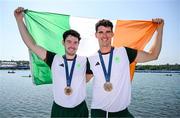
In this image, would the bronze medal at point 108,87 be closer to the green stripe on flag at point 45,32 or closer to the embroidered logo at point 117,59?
the embroidered logo at point 117,59

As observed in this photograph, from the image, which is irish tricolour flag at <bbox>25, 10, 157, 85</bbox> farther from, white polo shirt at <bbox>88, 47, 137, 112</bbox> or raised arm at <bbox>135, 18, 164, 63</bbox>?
white polo shirt at <bbox>88, 47, 137, 112</bbox>

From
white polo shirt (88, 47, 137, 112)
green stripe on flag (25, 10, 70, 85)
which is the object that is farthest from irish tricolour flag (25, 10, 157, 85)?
white polo shirt (88, 47, 137, 112)

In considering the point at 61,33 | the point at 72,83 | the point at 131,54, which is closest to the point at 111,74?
the point at 131,54

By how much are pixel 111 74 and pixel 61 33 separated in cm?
185

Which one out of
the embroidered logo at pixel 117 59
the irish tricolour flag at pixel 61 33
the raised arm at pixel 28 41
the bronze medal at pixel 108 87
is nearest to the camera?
the bronze medal at pixel 108 87

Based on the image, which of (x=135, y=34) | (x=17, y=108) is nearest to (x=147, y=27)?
(x=135, y=34)

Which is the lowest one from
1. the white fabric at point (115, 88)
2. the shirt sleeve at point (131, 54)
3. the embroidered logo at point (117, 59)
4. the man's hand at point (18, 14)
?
the white fabric at point (115, 88)

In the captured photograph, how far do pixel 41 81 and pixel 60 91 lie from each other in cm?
124

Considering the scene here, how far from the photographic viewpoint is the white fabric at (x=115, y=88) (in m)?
3.63

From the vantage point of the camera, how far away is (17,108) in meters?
20.3

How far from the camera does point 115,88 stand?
12.0ft

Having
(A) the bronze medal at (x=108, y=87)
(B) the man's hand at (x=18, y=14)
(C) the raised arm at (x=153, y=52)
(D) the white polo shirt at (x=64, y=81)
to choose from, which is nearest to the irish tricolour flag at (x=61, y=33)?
(B) the man's hand at (x=18, y=14)

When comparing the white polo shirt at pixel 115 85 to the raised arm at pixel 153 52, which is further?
the raised arm at pixel 153 52

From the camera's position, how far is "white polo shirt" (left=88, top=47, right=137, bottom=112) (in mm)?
3633
